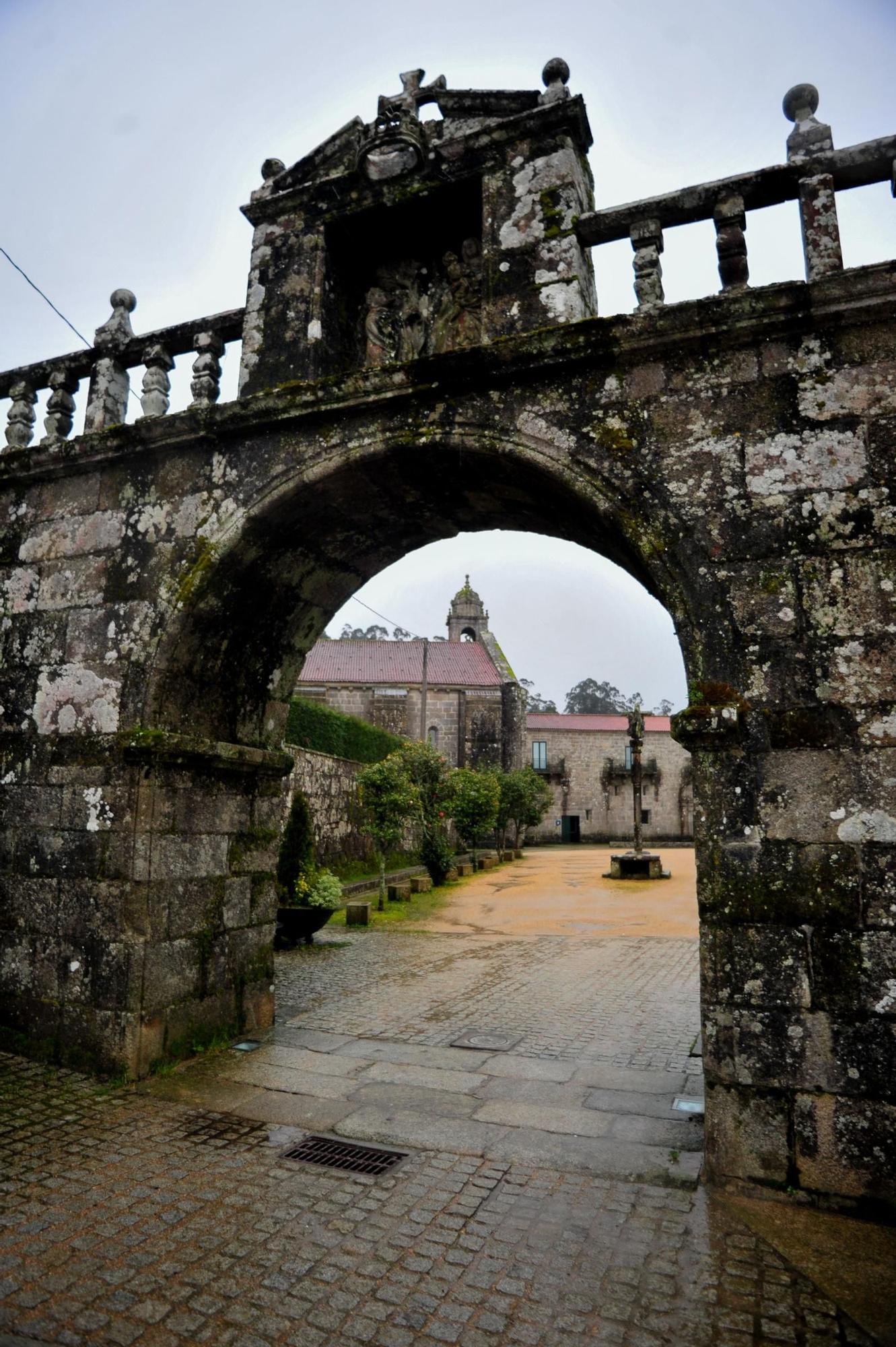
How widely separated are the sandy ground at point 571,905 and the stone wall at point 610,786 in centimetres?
1487

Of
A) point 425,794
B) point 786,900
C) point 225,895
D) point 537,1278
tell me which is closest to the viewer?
point 537,1278

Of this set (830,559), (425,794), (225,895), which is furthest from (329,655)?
(830,559)

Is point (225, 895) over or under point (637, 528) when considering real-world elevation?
under

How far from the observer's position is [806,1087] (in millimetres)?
2871

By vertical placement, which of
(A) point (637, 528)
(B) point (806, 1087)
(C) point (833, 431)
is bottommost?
(B) point (806, 1087)

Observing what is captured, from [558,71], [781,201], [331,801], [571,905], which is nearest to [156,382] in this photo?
[558,71]

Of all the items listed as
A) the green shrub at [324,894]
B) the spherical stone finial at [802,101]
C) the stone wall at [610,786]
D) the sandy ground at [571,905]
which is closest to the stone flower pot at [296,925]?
the green shrub at [324,894]

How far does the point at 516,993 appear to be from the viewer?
6.50 meters

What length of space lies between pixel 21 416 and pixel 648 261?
4.14 metres

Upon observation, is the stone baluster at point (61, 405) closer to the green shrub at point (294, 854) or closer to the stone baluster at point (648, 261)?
the stone baluster at point (648, 261)

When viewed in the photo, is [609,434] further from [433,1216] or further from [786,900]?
[433,1216]

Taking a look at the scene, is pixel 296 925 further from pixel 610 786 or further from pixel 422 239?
pixel 610 786

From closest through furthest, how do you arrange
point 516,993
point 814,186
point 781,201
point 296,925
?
point 814,186 → point 781,201 → point 516,993 → point 296,925

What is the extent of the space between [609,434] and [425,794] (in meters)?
13.1
